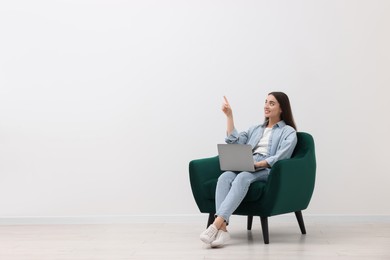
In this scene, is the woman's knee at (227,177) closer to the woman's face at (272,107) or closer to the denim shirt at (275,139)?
the denim shirt at (275,139)

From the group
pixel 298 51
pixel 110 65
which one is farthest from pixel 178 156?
pixel 298 51

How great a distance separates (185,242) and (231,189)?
515mm

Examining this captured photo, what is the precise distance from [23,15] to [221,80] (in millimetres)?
1854

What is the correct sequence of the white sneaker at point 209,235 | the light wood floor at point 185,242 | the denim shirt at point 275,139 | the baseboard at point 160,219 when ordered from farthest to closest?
the baseboard at point 160,219, the denim shirt at point 275,139, the white sneaker at point 209,235, the light wood floor at point 185,242

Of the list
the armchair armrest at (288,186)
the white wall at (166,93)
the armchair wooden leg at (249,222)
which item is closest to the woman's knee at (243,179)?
the armchair armrest at (288,186)

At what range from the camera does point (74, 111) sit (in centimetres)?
616

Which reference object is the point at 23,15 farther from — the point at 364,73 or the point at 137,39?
the point at 364,73

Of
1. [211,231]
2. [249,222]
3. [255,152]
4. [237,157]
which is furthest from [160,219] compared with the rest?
[211,231]

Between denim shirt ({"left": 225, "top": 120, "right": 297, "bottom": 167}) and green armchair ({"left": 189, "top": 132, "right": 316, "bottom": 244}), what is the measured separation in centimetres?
11

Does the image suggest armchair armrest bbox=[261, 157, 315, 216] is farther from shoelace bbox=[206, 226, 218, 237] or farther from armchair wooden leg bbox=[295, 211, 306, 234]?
shoelace bbox=[206, 226, 218, 237]

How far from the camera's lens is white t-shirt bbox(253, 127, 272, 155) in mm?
5246

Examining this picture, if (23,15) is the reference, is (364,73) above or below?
below

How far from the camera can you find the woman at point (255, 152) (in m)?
4.71

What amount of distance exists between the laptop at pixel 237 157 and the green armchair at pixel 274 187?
14cm
